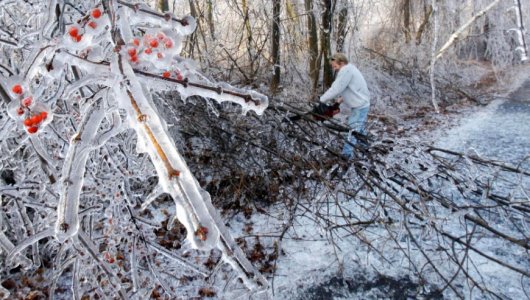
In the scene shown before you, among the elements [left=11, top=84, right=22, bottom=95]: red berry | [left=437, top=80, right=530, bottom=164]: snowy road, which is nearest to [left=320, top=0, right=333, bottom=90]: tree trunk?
[left=437, top=80, right=530, bottom=164]: snowy road

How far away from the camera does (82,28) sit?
3.60 feet

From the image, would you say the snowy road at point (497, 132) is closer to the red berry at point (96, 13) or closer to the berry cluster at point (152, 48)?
the berry cluster at point (152, 48)

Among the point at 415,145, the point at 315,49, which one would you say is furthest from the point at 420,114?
the point at 415,145

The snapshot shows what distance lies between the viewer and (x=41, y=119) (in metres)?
1.01

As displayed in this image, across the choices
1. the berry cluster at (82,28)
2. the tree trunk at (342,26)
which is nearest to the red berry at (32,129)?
the berry cluster at (82,28)

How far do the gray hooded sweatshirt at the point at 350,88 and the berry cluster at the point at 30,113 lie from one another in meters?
4.44

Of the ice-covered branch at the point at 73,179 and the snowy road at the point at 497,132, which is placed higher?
the ice-covered branch at the point at 73,179

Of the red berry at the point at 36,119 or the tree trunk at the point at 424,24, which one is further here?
the tree trunk at the point at 424,24

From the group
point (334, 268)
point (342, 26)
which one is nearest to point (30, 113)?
point (334, 268)

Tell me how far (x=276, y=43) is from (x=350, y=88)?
242 cm

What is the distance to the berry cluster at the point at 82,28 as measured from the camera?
1071mm

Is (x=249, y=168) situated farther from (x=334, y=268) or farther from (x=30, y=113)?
(x=30, y=113)

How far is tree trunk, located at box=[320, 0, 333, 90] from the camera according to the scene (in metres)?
7.70

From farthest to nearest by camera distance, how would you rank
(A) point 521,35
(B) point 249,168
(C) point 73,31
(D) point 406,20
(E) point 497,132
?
(D) point 406,20 → (E) point 497,132 → (B) point 249,168 → (A) point 521,35 → (C) point 73,31
